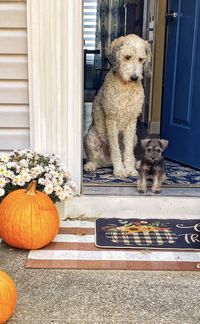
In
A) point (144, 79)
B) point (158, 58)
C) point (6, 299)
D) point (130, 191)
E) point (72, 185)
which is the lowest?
point (6, 299)

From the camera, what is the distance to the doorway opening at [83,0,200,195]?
127 inches

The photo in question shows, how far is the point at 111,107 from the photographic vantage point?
3.34 m

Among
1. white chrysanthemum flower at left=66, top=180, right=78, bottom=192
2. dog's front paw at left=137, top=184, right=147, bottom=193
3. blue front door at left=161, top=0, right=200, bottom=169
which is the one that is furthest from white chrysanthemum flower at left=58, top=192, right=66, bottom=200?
blue front door at left=161, top=0, right=200, bottom=169

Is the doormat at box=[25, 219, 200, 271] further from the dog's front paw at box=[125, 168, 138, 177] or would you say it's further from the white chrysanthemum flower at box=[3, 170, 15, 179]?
the dog's front paw at box=[125, 168, 138, 177]

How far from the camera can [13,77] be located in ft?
9.27

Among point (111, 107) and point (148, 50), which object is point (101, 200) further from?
point (148, 50)

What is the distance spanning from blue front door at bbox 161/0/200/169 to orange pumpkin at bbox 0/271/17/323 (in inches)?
92.6

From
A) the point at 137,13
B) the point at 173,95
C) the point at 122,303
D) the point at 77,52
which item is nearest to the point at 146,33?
the point at 137,13

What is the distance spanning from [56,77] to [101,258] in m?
1.25

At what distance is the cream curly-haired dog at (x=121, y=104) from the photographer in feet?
10.5

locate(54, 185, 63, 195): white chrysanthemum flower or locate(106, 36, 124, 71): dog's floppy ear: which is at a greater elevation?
locate(106, 36, 124, 71): dog's floppy ear

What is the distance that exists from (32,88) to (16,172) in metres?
0.60

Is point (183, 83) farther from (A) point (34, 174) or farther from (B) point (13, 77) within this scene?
(A) point (34, 174)

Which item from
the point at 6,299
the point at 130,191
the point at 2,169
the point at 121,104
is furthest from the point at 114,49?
the point at 6,299
